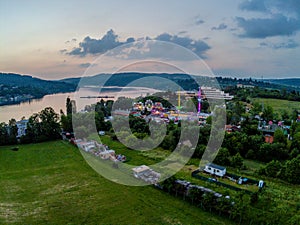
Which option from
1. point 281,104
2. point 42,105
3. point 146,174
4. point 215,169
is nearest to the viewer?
point 146,174

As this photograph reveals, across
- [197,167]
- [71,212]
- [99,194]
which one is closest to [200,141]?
[197,167]

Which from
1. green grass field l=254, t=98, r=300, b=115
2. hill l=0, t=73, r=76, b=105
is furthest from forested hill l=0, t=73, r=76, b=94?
green grass field l=254, t=98, r=300, b=115

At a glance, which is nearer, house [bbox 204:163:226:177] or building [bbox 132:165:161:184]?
building [bbox 132:165:161:184]

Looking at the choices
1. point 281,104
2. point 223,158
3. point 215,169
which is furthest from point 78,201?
point 281,104

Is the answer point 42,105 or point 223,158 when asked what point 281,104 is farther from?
point 42,105

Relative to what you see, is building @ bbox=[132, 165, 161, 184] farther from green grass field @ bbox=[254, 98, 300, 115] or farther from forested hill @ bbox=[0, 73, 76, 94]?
forested hill @ bbox=[0, 73, 76, 94]

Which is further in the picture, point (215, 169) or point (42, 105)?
point (42, 105)
